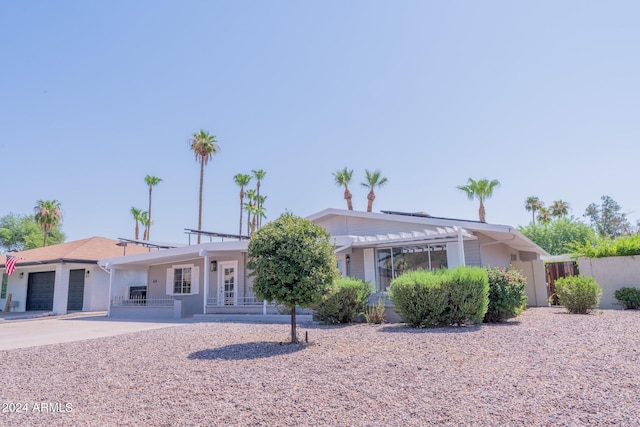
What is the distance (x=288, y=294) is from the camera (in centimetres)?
825

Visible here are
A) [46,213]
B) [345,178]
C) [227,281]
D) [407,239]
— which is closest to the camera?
[407,239]

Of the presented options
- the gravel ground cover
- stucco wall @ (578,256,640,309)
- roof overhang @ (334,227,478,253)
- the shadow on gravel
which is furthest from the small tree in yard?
stucco wall @ (578,256,640,309)

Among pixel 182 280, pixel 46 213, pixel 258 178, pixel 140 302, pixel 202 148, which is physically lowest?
pixel 140 302

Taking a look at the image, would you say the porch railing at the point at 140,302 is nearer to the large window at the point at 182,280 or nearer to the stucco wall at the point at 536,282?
the large window at the point at 182,280

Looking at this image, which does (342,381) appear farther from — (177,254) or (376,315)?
(177,254)

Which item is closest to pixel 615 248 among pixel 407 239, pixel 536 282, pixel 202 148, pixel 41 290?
pixel 536 282

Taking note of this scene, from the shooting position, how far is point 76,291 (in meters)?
22.9

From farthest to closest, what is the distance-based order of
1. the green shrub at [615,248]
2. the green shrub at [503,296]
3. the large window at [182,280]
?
1. the large window at [182,280]
2. the green shrub at [615,248]
3. the green shrub at [503,296]

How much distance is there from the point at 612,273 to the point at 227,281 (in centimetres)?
1596

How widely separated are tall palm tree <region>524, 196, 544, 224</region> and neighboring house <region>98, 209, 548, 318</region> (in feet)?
90.5

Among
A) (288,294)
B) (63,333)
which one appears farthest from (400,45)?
(63,333)

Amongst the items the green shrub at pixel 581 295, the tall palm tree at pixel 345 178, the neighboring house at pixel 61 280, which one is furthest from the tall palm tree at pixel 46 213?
the green shrub at pixel 581 295

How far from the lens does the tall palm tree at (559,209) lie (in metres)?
44.3

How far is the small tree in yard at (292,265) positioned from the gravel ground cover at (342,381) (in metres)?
1.01
